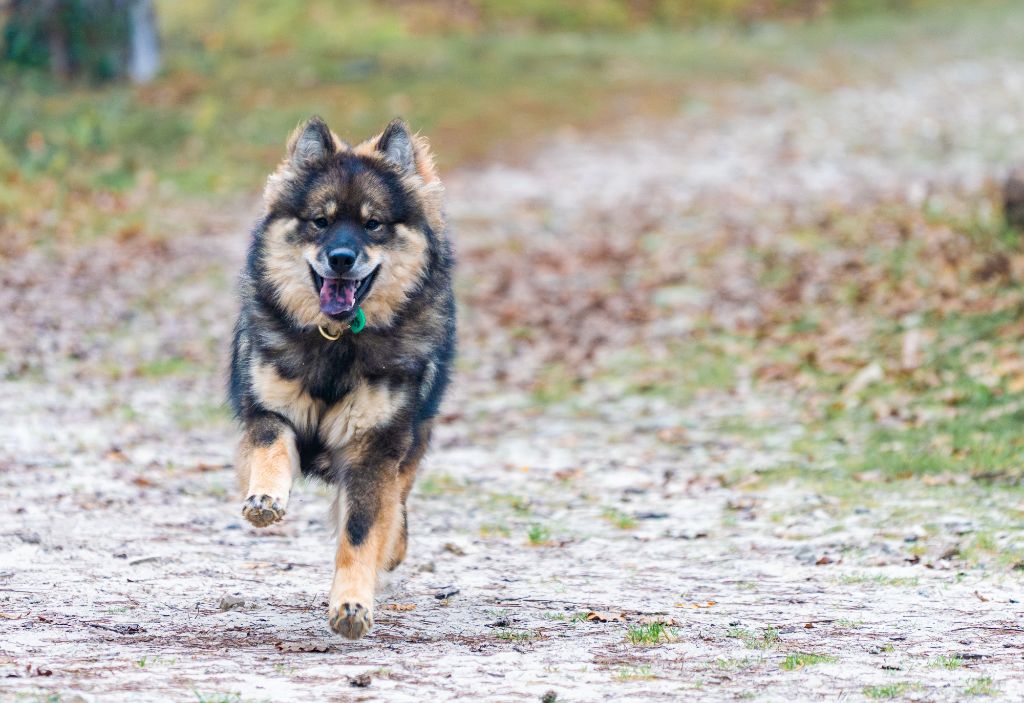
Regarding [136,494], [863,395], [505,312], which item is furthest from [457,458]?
[505,312]

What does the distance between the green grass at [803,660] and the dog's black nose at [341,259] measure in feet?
7.84

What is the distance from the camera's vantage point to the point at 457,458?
965 cm

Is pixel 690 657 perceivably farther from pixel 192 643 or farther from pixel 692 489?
pixel 692 489

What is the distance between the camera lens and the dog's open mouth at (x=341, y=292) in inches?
227

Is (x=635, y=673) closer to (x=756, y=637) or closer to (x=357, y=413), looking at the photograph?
(x=756, y=637)

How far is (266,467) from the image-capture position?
5512 millimetres

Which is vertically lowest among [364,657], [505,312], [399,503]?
[364,657]

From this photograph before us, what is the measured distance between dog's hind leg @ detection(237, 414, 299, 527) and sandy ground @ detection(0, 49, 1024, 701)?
A: 527 mm

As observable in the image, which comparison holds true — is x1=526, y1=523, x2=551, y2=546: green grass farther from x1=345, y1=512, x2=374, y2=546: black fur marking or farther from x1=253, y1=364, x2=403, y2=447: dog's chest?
x1=345, y1=512, x2=374, y2=546: black fur marking

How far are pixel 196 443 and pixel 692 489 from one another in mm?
3609

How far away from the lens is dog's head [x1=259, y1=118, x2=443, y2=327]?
5.79 meters

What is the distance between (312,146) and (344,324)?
85 centimetres

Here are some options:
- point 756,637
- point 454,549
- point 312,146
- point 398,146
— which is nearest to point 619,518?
point 454,549

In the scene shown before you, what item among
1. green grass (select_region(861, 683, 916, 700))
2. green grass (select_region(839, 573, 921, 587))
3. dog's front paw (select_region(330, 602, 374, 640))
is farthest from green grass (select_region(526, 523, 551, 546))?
green grass (select_region(861, 683, 916, 700))
